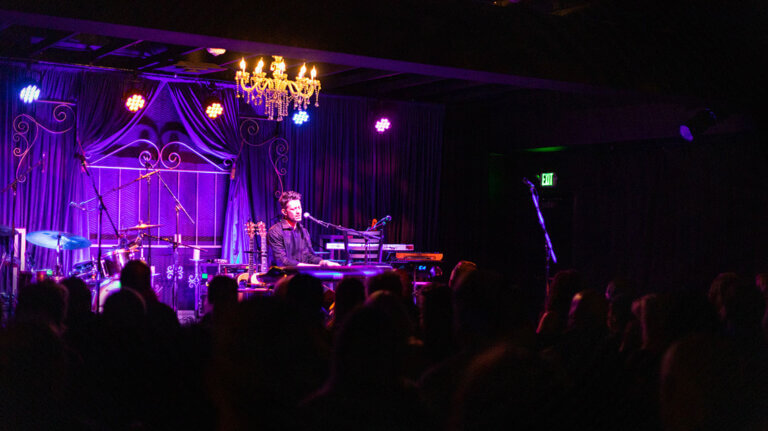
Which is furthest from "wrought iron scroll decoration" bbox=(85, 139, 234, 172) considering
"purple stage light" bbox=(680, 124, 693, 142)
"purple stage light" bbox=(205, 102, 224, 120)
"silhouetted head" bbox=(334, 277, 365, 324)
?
"silhouetted head" bbox=(334, 277, 365, 324)

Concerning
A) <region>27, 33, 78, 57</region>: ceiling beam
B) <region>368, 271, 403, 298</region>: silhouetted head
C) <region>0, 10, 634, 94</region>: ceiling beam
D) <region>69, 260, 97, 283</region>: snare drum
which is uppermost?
<region>27, 33, 78, 57</region>: ceiling beam

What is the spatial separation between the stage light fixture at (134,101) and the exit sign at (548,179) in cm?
661

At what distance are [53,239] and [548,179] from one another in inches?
303

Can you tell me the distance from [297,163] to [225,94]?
1.54 meters

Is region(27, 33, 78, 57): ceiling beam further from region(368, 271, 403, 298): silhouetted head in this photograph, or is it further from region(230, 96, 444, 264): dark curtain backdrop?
region(368, 271, 403, 298): silhouetted head

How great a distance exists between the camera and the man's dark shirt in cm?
880

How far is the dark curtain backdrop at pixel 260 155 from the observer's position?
924cm

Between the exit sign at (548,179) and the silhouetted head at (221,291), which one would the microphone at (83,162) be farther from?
the exit sign at (548,179)

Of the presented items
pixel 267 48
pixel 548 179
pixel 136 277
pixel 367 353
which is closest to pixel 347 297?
pixel 136 277

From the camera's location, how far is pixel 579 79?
691 cm

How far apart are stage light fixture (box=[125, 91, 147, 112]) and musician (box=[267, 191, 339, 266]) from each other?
2384 millimetres

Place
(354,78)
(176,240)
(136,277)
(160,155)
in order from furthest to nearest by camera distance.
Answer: (354,78), (160,155), (176,240), (136,277)

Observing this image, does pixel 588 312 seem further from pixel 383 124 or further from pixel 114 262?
pixel 383 124

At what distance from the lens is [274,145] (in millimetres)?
10844
